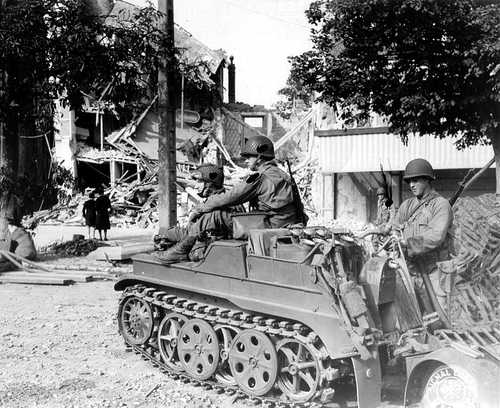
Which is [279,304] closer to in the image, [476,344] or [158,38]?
[476,344]

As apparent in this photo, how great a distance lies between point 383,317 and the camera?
196 inches

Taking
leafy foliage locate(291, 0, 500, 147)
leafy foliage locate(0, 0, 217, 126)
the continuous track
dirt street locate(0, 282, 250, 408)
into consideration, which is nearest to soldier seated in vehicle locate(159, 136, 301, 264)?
the continuous track

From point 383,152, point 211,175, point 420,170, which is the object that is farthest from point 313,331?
point 383,152

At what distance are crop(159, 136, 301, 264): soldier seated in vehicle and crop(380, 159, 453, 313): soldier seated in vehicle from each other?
105 cm

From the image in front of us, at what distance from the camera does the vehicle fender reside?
4.05 m

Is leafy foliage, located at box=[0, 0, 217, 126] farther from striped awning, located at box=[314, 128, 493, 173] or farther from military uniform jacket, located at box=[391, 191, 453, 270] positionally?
striped awning, located at box=[314, 128, 493, 173]

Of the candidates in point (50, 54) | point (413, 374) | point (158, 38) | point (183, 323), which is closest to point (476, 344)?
point (413, 374)

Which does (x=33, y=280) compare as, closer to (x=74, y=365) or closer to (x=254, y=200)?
(x=74, y=365)

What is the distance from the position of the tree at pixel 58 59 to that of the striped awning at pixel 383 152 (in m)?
9.90

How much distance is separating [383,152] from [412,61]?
10.1 metres

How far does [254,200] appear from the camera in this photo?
618 centimetres

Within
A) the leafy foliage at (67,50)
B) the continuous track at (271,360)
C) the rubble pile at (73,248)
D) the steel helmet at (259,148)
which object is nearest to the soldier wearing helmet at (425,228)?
the continuous track at (271,360)

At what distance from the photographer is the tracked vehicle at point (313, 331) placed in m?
4.48

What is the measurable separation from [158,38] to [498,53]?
6.86 meters
